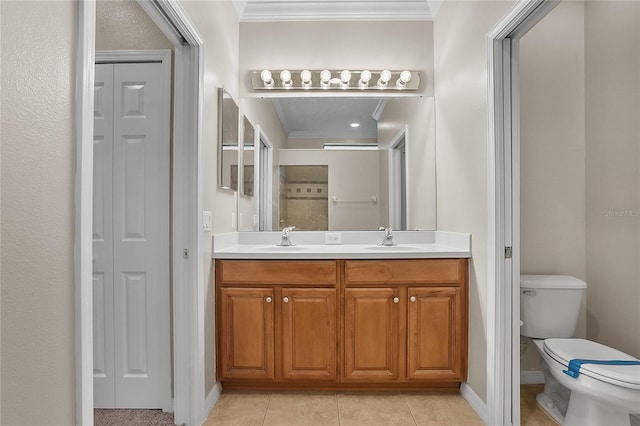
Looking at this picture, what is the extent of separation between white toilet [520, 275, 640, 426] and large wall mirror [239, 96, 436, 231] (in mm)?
842

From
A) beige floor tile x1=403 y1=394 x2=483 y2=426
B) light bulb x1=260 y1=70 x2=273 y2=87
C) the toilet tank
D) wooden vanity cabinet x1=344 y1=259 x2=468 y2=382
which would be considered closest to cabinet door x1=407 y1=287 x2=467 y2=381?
wooden vanity cabinet x1=344 y1=259 x2=468 y2=382

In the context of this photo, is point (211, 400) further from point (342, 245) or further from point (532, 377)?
point (532, 377)

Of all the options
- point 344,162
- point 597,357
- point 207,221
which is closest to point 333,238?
point 344,162

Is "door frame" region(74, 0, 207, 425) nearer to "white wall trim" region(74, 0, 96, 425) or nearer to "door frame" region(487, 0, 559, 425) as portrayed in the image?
"white wall trim" region(74, 0, 96, 425)

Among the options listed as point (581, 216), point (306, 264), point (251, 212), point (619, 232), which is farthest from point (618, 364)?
point (251, 212)

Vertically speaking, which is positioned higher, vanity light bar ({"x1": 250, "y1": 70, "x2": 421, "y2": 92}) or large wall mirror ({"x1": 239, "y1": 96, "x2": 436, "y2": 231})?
vanity light bar ({"x1": 250, "y1": 70, "x2": 421, "y2": 92})

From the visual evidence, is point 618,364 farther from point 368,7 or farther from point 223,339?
point 368,7

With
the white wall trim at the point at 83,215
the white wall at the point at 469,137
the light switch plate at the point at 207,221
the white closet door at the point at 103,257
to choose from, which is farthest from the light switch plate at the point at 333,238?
the white wall trim at the point at 83,215

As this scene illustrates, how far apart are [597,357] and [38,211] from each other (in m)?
2.36

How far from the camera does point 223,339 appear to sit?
2.14 meters

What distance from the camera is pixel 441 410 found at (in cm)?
204

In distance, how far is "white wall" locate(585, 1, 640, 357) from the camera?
6.73 ft

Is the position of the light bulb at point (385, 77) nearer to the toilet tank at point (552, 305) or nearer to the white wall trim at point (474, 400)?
the toilet tank at point (552, 305)

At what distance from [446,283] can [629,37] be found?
1723 mm
